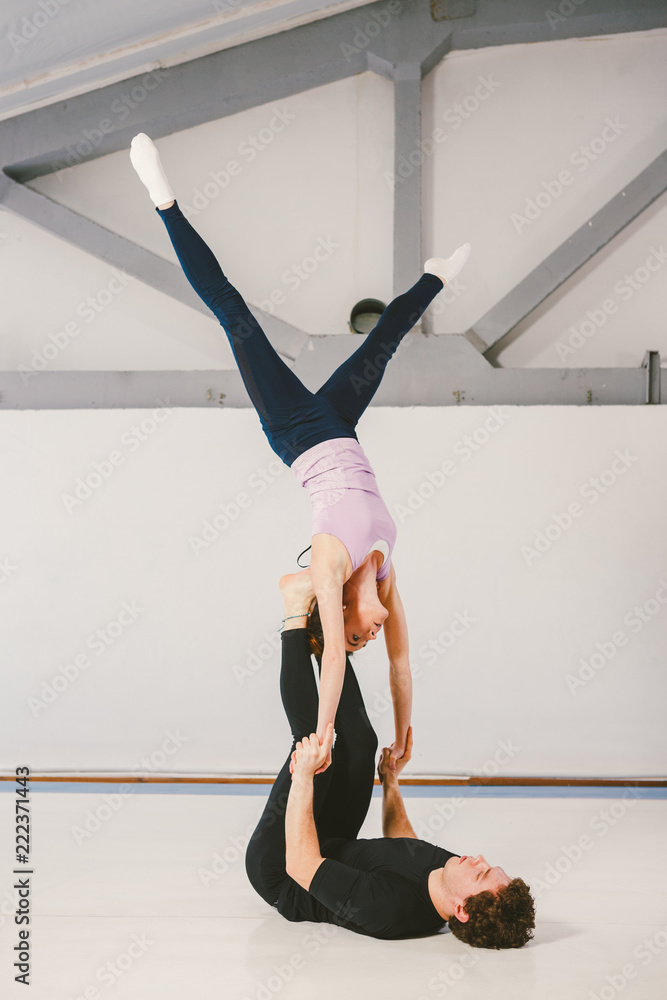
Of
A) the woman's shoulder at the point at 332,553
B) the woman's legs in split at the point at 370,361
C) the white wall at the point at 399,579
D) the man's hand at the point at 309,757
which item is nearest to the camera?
the man's hand at the point at 309,757

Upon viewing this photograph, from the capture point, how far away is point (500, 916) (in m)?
1.85

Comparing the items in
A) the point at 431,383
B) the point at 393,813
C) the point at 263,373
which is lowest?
the point at 393,813

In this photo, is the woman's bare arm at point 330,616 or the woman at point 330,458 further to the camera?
the woman at point 330,458

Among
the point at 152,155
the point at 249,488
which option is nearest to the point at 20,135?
the point at 249,488

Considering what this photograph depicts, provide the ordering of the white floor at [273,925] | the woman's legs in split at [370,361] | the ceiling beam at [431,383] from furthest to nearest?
the ceiling beam at [431,383]
the woman's legs in split at [370,361]
the white floor at [273,925]

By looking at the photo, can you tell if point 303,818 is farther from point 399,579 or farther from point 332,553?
point 399,579

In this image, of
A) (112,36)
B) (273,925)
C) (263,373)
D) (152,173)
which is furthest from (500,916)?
(112,36)

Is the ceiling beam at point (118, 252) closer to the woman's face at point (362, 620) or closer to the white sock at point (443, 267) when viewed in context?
the white sock at point (443, 267)

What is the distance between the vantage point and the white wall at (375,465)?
440 centimetres

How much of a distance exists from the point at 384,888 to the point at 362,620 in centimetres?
78

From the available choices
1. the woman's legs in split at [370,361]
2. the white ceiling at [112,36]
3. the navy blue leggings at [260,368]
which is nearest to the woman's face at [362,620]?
the navy blue leggings at [260,368]

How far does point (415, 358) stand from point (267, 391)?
223cm

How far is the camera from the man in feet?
6.15

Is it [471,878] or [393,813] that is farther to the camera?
[393,813]
